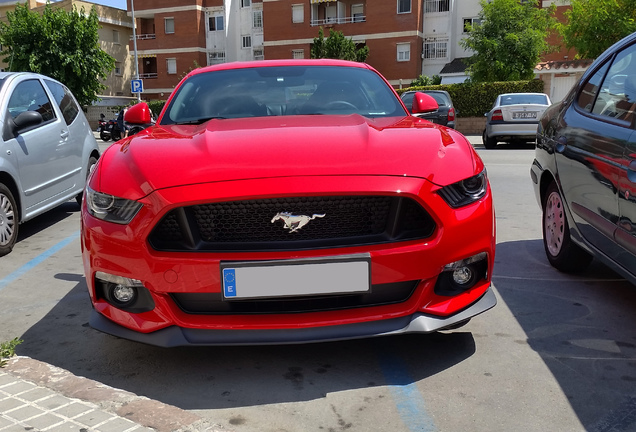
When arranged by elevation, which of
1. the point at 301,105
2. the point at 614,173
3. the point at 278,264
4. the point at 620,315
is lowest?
the point at 620,315

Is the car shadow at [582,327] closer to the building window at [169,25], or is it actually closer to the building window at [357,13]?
the building window at [357,13]

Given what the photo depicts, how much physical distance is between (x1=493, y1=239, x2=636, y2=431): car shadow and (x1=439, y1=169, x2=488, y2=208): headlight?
0.88m

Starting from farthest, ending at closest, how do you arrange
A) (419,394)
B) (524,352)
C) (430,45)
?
1. (430,45)
2. (524,352)
3. (419,394)

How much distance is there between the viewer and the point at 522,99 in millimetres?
17359

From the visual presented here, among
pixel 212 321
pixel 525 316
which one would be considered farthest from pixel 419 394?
pixel 525 316

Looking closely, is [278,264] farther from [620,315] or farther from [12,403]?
[620,315]

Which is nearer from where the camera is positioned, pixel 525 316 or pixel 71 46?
Result: pixel 525 316

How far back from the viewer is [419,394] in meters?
2.85

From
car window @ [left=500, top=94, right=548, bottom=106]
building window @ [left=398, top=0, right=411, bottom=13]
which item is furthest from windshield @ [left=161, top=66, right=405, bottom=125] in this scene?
building window @ [left=398, top=0, right=411, bottom=13]

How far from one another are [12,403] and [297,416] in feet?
3.76

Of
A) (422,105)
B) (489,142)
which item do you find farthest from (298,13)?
(422,105)

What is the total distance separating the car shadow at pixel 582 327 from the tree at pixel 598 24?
1143 inches

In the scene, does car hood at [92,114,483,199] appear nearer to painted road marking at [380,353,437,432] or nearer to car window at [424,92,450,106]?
painted road marking at [380,353,437,432]

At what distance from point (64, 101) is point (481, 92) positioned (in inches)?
1005
